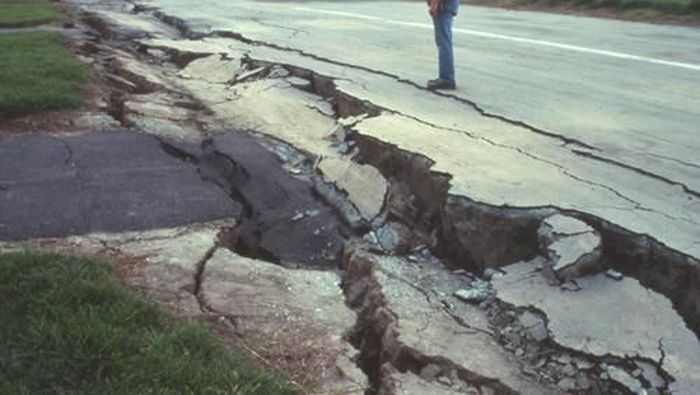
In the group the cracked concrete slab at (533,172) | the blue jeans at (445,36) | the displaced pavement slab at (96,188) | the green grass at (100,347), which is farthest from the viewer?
the blue jeans at (445,36)

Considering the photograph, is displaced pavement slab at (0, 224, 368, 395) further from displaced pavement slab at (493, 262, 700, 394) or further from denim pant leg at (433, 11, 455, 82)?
denim pant leg at (433, 11, 455, 82)

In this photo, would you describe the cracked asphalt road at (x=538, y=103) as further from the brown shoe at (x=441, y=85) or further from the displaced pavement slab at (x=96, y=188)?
the displaced pavement slab at (x=96, y=188)

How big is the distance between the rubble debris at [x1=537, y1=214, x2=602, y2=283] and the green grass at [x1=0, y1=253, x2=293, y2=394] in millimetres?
1456

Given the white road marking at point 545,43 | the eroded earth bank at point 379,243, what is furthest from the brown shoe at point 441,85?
the white road marking at point 545,43

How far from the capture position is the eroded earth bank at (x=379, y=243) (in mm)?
2916

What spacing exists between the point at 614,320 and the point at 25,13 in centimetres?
1153

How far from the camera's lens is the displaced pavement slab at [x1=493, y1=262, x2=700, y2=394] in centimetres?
282

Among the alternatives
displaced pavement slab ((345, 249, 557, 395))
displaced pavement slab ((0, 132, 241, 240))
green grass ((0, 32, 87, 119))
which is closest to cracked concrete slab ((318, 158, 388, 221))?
displaced pavement slab ((345, 249, 557, 395))

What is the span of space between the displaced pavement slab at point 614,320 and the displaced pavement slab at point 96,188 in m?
1.87

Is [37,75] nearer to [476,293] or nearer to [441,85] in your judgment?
[441,85]

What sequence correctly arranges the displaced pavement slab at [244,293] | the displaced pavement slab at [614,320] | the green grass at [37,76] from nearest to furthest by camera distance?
the displaced pavement slab at [614,320], the displaced pavement slab at [244,293], the green grass at [37,76]

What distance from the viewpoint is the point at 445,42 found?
22.1 feet

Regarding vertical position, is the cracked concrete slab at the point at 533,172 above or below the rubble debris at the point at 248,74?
below

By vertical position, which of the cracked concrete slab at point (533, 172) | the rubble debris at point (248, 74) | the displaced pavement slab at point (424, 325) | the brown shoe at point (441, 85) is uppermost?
the rubble debris at point (248, 74)
